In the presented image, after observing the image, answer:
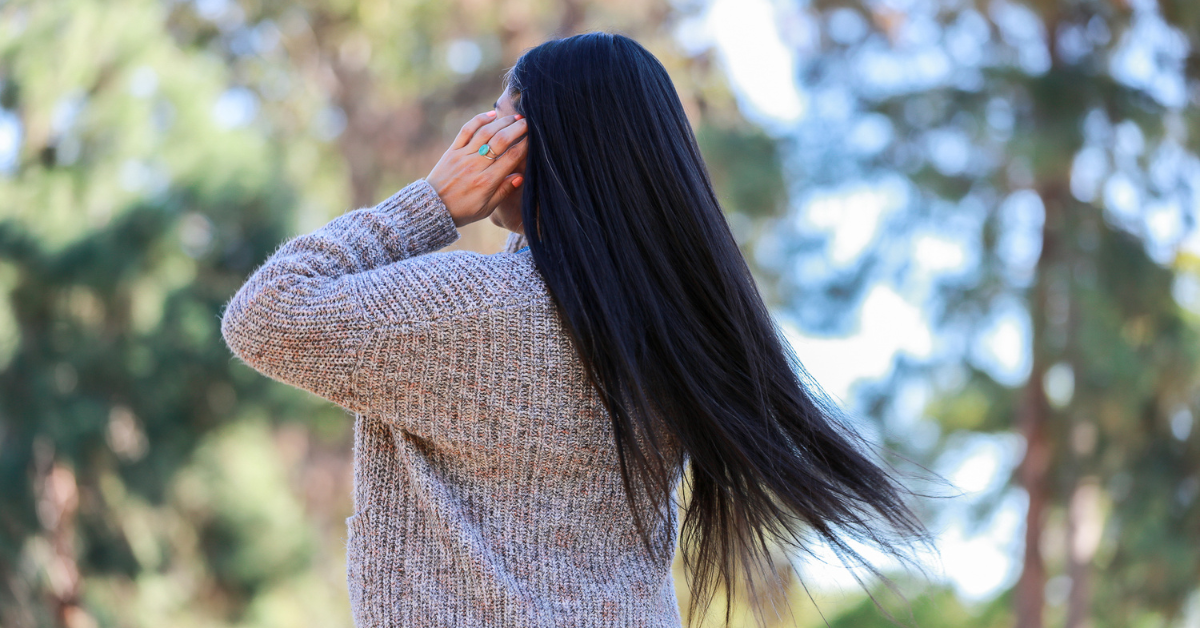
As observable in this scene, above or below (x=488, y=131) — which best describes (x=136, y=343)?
above

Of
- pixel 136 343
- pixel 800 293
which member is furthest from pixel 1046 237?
pixel 136 343

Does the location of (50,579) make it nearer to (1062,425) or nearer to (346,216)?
(346,216)

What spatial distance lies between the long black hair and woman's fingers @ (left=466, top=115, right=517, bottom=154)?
3 centimetres

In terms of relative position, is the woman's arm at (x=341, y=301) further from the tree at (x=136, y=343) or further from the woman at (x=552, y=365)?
the tree at (x=136, y=343)

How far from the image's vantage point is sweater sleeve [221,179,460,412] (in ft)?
3.64

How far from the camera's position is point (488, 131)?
126 centimetres

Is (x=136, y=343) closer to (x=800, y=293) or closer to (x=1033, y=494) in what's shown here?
(x=800, y=293)

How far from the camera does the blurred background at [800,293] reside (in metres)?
5.72

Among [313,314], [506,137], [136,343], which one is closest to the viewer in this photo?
[313,314]

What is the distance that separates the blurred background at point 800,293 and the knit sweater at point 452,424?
5.08 meters

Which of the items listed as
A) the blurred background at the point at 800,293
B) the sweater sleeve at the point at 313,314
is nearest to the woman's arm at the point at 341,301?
the sweater sleeve at the point at 313,314

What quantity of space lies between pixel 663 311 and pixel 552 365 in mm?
151

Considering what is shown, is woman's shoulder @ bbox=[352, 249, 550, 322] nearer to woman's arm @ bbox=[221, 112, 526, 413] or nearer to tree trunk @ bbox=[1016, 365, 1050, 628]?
woman's arm @ bbox=[221, 112, 526, 413]

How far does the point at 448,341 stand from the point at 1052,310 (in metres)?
6.34
